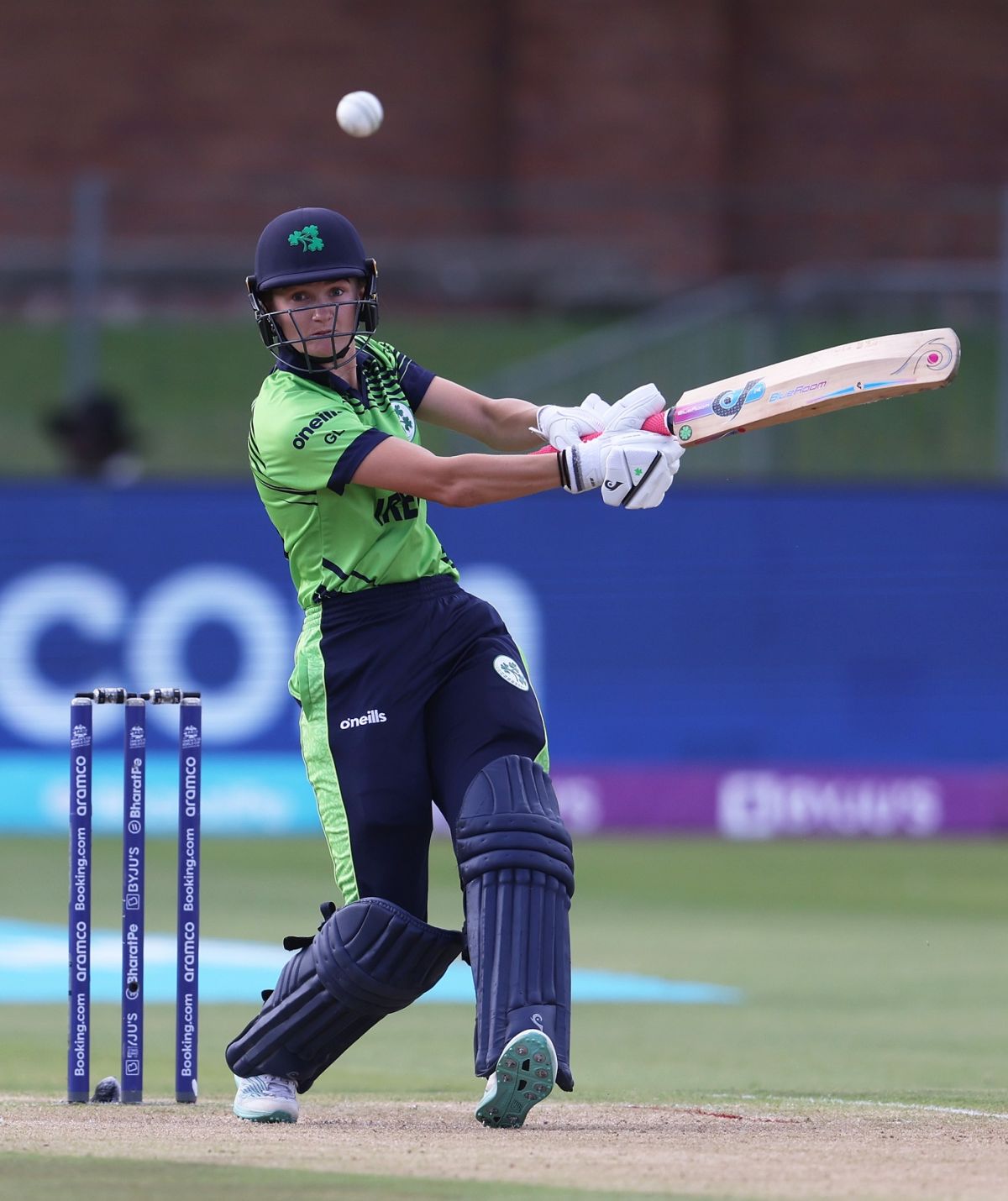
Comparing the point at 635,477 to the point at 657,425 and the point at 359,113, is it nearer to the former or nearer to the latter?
the point at 657,425

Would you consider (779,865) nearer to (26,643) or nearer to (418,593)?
(26,643)

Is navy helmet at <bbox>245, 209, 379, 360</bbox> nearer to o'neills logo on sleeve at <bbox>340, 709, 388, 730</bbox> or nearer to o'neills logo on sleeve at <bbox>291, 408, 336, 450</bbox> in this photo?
o'neills logo on sleeve at <bbox>291, 408, 336, 450</bbox>

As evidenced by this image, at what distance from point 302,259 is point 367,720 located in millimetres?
959

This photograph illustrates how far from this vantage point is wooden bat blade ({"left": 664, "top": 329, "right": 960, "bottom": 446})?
430cm

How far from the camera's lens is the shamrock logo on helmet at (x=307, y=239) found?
430 centimetres

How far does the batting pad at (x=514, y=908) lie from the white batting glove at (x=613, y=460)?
579 mm

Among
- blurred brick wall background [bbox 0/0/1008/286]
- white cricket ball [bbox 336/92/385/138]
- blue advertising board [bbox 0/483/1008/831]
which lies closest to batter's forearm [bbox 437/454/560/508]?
white cricket ball [bbox 336/92/385/138]

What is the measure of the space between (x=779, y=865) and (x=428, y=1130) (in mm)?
7252

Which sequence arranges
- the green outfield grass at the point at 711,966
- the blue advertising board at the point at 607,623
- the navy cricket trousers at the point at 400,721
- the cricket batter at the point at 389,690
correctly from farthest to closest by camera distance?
the blue advertising board at the point at 607,623 → the green outfield grass at the point at 711,966 → the navy cricket trousers at the point at 400,721 → the cricket batter at the point at 389,690

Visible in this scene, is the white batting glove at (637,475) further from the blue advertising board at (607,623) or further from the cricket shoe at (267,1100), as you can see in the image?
the blue advertising board at (607,623)

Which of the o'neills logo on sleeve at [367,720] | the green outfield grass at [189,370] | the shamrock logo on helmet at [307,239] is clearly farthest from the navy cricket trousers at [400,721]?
the green outfield grass at [189,370]

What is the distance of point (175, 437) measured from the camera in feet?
48.4

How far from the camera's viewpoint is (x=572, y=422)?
4348 millimetres

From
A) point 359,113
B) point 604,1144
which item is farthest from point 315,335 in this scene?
point 604,1144
